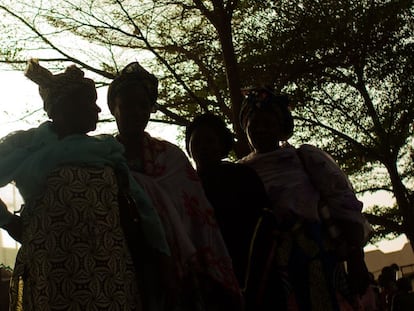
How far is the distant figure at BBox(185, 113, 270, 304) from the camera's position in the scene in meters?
3.09

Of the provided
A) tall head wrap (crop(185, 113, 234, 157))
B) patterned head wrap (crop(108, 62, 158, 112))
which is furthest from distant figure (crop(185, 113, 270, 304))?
patterned head wrap (crop(108, 62, 158, 112))

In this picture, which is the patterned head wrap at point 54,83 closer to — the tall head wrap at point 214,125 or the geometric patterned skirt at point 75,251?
the geometric patterned skirt at point 75,251

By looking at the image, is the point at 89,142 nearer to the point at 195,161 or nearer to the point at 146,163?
the point at 146,163

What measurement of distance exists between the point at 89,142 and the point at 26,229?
42 centimetres

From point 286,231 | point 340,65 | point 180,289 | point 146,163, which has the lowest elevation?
point 180,289

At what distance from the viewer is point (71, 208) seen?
92.2 inches

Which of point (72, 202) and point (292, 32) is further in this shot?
point (292, 32)

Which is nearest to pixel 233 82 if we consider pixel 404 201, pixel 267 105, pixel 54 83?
pixel 267 105

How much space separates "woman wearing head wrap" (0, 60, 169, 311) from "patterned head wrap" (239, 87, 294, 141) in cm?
110

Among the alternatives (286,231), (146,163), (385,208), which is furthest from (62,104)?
(385,208)

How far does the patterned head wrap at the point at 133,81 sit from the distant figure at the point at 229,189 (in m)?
0.44

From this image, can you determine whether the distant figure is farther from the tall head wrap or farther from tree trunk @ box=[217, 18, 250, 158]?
tree trunk @ box=[217, 18, 250, 158]

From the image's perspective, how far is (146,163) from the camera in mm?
2846

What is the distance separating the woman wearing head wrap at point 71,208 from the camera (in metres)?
2.25
